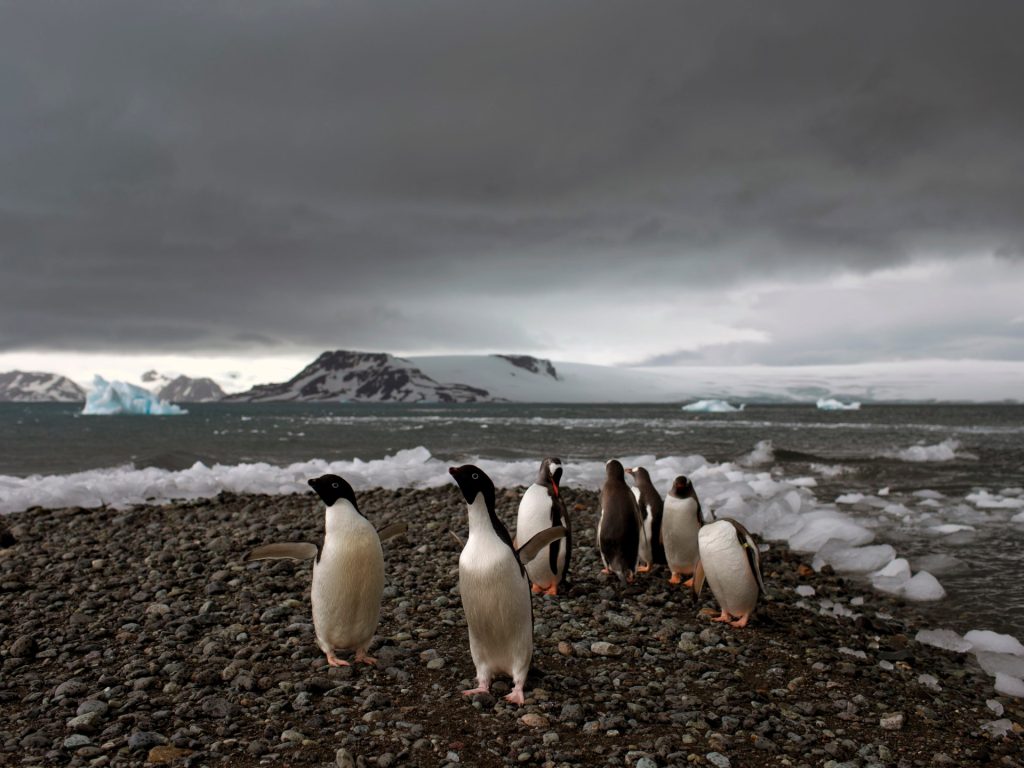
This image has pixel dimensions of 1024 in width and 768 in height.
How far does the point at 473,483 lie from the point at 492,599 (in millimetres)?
730

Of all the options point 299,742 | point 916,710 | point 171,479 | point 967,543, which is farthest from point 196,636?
point 967,543

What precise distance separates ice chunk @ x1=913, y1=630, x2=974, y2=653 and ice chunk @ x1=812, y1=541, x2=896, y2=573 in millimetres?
Result: 2369

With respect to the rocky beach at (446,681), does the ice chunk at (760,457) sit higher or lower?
lower

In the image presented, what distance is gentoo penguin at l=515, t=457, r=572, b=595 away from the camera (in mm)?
6570

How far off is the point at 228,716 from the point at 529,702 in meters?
1.67

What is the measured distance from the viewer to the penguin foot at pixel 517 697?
4.21 m

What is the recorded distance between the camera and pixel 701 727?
13.3ft

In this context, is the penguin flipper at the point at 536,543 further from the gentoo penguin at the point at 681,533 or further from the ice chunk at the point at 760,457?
the ice chunk at the point at 760,457

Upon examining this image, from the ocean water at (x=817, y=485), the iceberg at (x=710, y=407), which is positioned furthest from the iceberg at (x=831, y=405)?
the ocean water at (x=817, y=485)

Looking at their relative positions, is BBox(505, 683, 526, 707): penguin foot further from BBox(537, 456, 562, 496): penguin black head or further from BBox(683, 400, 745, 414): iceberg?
BBox(683, 400, 745, 414): iceberg

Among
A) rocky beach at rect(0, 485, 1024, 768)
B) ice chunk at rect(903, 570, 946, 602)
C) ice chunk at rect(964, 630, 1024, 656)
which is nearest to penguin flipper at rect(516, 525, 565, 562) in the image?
rocky beach at rect(0, 485, 1024, 768)

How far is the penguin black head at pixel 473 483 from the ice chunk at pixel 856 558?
20.3ft

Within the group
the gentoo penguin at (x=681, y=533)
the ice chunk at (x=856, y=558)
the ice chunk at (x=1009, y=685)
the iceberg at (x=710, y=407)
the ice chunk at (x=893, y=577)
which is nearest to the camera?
the ice chunk at (x=1009, y=685)

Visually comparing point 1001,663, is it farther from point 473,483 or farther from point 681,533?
point 473,483
